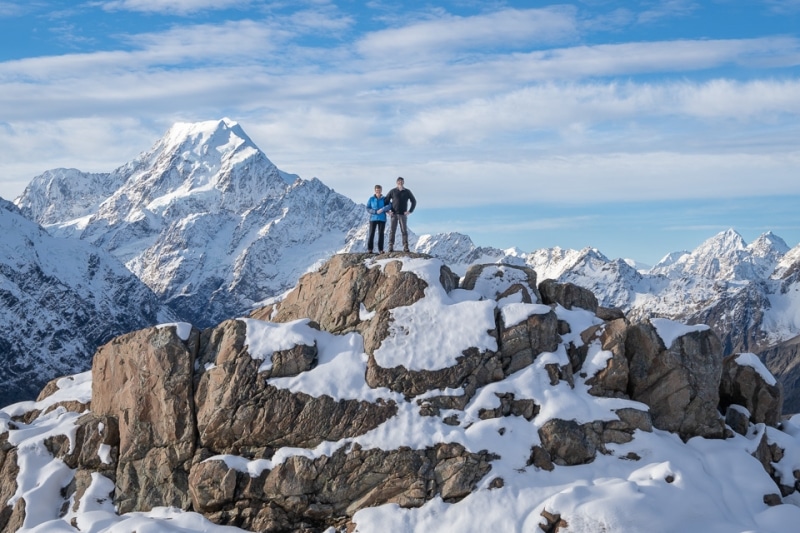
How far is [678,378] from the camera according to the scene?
37.5 metres

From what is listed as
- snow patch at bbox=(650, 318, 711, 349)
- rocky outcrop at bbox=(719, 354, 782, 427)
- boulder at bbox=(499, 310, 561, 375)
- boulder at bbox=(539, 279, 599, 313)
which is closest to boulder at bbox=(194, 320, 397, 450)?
boulder at bbox=(499, 310, 561, 375)

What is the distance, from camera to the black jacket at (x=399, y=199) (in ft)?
144

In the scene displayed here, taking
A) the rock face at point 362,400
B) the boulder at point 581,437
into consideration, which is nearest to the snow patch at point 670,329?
the rock face at point 362,400

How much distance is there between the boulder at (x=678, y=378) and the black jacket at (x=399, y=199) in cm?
1356

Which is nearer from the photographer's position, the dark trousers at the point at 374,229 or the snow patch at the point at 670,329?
the snow patch at the point at 670,329

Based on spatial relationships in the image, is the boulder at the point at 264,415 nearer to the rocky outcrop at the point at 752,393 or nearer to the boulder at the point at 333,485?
the boulder at the point at 333,485

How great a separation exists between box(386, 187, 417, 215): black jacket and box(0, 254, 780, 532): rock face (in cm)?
425

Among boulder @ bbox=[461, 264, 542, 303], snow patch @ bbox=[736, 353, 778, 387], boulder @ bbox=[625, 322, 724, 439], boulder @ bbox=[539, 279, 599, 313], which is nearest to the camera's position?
boulder @ bbox=[625, 322, 724, 439]

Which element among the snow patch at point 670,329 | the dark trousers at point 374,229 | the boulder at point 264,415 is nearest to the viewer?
the boulder at point 264,415

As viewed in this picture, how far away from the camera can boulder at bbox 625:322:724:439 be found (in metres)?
37.0

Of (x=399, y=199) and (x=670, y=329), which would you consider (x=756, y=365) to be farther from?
(x=399, y=199)

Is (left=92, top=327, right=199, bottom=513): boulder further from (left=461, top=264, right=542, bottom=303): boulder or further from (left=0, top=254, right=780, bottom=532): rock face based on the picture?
(left=461, top=264, right=542, bottom=303): boulder

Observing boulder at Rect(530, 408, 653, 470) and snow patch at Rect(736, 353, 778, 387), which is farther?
snow patch at Rect(736, 353, 778, 387)

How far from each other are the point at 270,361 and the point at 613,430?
1542cm
